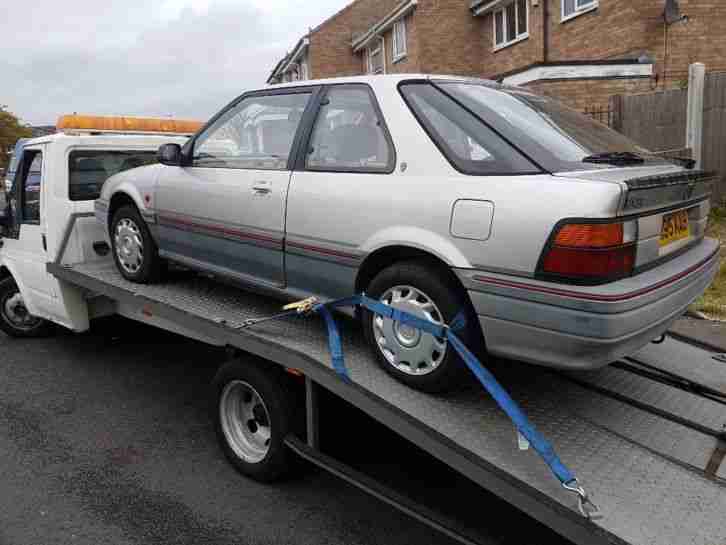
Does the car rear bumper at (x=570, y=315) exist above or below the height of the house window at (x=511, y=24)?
below

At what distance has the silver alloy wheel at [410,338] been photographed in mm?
2859

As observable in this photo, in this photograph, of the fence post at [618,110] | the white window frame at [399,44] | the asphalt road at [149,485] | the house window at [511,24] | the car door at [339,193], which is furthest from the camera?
the white window frame at [399,44]

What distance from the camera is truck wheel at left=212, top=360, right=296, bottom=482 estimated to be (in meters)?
3.41

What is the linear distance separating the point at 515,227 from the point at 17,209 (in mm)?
5110

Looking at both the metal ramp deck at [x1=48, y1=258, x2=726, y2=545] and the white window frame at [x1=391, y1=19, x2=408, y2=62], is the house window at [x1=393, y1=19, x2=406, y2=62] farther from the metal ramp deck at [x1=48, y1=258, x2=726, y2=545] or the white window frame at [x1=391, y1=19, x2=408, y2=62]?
the metal ramp deck at [x1=48, y1=258, x2=726, y2=545]

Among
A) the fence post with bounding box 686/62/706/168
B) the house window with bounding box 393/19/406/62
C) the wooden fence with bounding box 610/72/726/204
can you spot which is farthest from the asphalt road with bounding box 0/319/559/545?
the house window with bounding box 393/19/406/62

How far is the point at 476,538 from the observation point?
2.58 m

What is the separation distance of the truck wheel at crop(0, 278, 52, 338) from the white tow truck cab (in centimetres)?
1

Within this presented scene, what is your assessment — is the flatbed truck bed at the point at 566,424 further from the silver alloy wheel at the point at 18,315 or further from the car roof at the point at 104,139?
the silver alloy wheel at the point at 18,315

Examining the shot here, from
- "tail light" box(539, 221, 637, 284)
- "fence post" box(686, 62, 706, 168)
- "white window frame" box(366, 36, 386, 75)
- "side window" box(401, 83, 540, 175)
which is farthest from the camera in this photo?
"white window frame" box(366, 36, 386, 75)

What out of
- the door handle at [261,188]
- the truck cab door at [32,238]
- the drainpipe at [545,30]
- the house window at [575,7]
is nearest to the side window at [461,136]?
the door handle at [261,188]

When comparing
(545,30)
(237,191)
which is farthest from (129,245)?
(545,30)

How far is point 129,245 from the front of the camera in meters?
4.77

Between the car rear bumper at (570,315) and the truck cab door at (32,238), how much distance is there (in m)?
4.12
